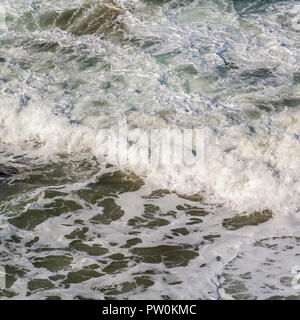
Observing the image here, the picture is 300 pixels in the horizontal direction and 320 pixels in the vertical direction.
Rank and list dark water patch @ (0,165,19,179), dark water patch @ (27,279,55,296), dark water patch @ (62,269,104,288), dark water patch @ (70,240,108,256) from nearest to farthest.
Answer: dark water patch @ (27,279,55,296)
dark water patch @ (62,269,104,288)
dark water patch @ (70,240,108,256)
dark water patch @ (0,165,19,179)

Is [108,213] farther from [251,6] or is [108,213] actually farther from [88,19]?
[251,6]

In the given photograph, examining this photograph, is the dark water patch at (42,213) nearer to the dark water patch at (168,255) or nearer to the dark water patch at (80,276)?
the dark water patch at (80,276)

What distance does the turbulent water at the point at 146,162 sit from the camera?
4.76 meters

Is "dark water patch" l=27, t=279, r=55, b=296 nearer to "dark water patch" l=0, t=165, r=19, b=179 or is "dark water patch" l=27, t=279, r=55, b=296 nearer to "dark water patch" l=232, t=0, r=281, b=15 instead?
"dark water patch" l=0, t=165, r=19, b=179

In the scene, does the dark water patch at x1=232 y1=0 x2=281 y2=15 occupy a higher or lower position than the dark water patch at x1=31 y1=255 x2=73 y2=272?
higher

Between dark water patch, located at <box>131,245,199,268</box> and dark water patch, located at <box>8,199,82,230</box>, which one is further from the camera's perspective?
dark water patch, located at <box>8,199,82,230</box>

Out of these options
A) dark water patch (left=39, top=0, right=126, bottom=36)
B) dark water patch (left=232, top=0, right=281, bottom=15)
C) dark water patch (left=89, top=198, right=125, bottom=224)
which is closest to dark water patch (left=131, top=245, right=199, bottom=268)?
dark water patch (left=89, top=198, right=125, bottom=224)

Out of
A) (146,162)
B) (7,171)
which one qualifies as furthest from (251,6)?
(7,171)

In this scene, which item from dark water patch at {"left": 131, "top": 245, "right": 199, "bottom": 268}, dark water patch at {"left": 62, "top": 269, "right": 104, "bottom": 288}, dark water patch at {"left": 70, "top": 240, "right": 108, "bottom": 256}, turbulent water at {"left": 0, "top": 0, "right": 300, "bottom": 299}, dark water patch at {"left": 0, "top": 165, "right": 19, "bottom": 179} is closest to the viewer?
dark water patch at {"left": 62, "top": 269, "right": 104, "bottom": 288}

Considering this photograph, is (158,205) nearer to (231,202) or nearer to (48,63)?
(231,202)

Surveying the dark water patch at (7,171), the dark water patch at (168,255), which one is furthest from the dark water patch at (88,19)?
the dark water patch at (168,255)

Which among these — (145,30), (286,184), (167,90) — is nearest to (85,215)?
(286,184)

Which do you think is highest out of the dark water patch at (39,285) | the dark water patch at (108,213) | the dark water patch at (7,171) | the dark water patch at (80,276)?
the dark water patch at (7,171)

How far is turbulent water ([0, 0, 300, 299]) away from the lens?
476cm
